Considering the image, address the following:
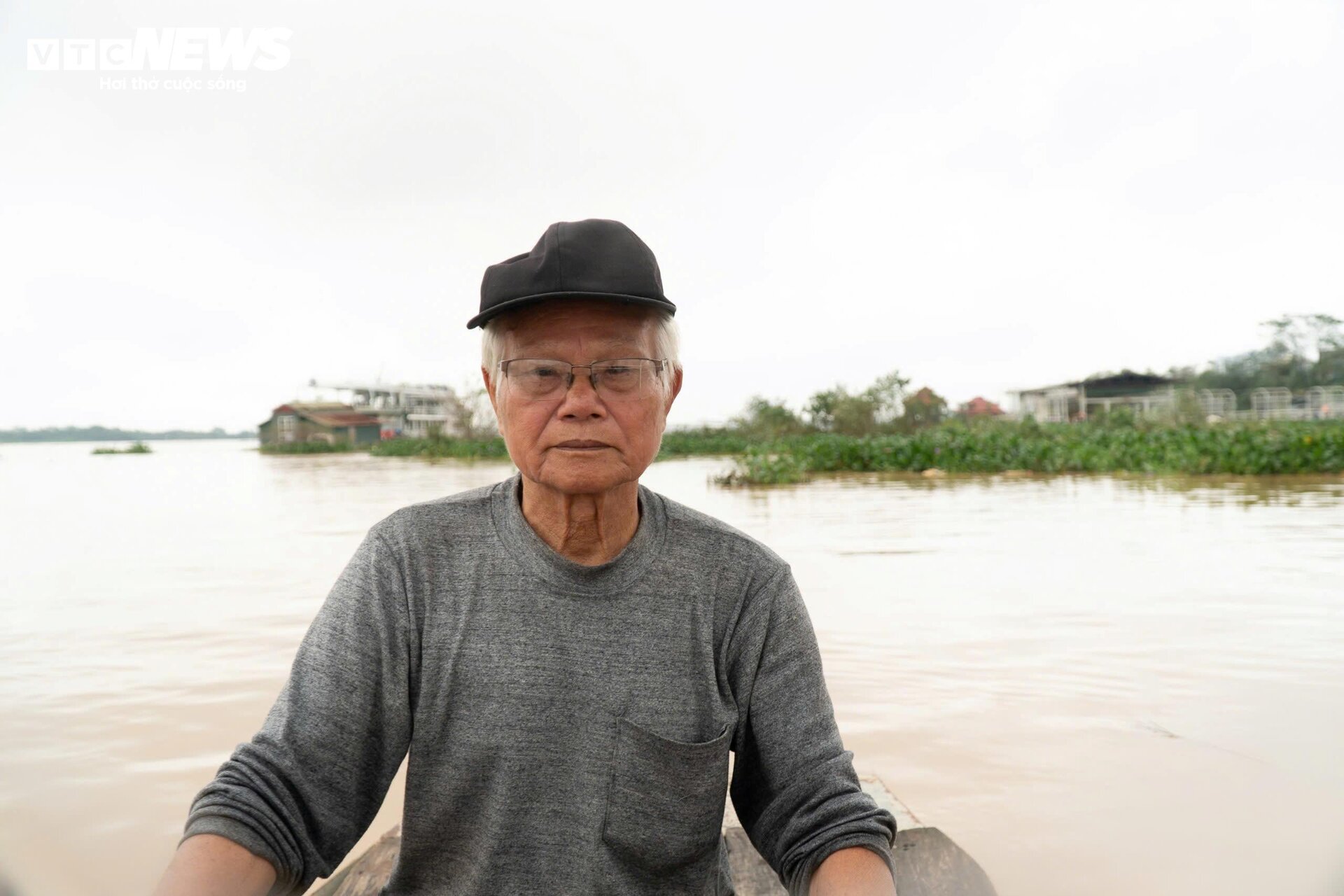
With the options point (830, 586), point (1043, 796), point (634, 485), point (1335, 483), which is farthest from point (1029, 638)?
point (1335, 483)

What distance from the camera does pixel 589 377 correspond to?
45.5 inches

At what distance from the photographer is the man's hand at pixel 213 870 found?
958 millimetres

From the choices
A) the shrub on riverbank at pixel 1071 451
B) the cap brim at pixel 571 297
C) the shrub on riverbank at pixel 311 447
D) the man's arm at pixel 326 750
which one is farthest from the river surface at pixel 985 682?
the shrub on riverbank at pixel 311 447

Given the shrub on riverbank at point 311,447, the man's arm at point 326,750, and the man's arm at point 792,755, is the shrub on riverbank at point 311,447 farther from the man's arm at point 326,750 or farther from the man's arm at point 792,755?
the man's arm at point 792,755

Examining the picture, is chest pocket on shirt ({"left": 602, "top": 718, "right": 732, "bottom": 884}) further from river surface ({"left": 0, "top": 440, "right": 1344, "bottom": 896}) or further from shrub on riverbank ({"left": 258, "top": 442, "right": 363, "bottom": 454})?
shrub on riverbank ({"left": 258, "top": 442, "right": 363, "bottom": 454})

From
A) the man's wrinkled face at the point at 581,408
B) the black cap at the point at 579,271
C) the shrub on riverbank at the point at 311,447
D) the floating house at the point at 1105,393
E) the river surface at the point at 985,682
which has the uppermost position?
the floating house at the point at 1105,393

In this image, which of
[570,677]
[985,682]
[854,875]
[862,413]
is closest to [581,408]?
[570,677]

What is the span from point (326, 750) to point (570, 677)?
Result: 29 centimetres

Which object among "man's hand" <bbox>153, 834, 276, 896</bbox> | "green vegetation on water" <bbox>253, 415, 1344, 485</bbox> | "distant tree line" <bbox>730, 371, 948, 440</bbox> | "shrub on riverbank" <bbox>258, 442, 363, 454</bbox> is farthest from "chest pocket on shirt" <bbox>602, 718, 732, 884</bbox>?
"shrub on riverbank" <bbox>258, 442, 363, 454</bbox>

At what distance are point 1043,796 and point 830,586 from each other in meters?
3.45

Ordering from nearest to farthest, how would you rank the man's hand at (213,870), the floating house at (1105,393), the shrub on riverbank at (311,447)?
the man's hand at (213,870), the floating house at (1105,393), the shrub on riverbank at (311,447)

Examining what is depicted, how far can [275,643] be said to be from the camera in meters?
5.04

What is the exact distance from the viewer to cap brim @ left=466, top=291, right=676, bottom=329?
109cm

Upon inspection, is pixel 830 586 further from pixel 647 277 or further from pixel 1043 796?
pixel 647 277
